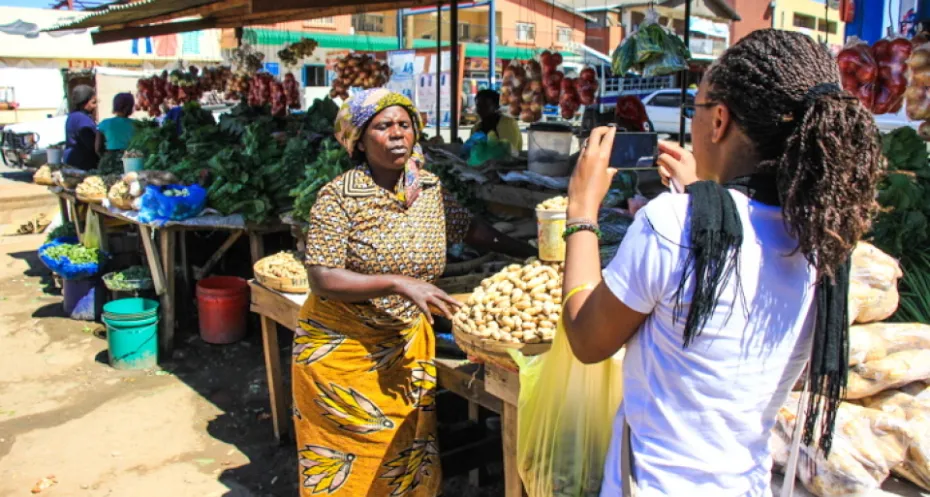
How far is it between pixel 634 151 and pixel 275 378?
3.02 meters

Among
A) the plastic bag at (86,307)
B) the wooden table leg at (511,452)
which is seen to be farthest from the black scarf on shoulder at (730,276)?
the plastic bag at (86,307)

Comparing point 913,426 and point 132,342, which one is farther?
point 132,342

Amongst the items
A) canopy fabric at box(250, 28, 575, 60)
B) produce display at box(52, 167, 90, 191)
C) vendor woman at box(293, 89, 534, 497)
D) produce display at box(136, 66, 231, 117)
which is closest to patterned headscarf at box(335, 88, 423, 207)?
vendor woman at box(293, 89, 534, 497)

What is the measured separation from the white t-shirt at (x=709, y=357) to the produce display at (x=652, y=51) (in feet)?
9.30

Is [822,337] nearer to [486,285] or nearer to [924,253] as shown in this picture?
[486,285]

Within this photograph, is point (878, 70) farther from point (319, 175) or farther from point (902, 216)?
point (319, 175)

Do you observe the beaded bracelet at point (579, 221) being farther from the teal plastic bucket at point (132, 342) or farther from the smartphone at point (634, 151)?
the teal plastic bucket at point (132, 342)

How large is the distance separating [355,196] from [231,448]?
97.8 inches

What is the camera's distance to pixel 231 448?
14.2 ft

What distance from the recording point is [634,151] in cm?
190

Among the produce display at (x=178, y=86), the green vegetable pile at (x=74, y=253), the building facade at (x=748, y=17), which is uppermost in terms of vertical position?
the building facade at (x=748, y=17)

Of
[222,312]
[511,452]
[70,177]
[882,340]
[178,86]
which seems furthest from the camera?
[178,86]

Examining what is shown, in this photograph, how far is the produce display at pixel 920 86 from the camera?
9.68 feet

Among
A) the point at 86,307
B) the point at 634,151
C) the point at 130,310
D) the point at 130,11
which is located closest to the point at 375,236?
the point at 634,151
